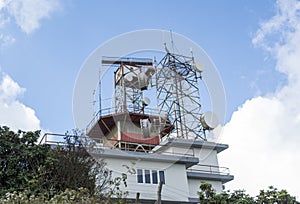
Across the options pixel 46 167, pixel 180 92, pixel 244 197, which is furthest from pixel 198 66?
pixel 46 167

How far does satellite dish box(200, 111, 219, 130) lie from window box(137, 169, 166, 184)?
16.6 ft

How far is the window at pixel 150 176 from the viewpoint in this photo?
22.5 meters

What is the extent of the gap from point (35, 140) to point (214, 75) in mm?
10707

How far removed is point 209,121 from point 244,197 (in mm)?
7746

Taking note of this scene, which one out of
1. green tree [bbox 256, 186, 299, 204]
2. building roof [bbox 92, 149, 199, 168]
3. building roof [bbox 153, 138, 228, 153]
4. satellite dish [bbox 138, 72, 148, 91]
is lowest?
green tree [bbox 256, 186, 299, 204]

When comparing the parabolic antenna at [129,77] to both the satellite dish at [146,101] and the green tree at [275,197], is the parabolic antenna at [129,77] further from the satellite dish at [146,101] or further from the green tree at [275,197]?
the green tree at [275,197]

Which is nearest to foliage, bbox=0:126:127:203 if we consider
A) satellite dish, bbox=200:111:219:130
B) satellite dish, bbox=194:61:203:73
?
satellite dish, bbox=200:111:219:130

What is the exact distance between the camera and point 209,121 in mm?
26906

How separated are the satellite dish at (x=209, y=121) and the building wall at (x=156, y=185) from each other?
384cm

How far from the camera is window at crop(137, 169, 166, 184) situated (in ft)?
73.7

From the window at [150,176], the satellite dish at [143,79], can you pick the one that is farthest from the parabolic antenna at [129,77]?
the window at [150,176]

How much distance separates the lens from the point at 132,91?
2784cm

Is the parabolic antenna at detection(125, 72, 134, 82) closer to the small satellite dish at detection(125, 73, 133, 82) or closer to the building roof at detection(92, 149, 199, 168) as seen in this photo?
the small satellite dish at detection(125, 73, 133, 82)

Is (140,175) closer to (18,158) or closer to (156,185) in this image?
(156,185)
